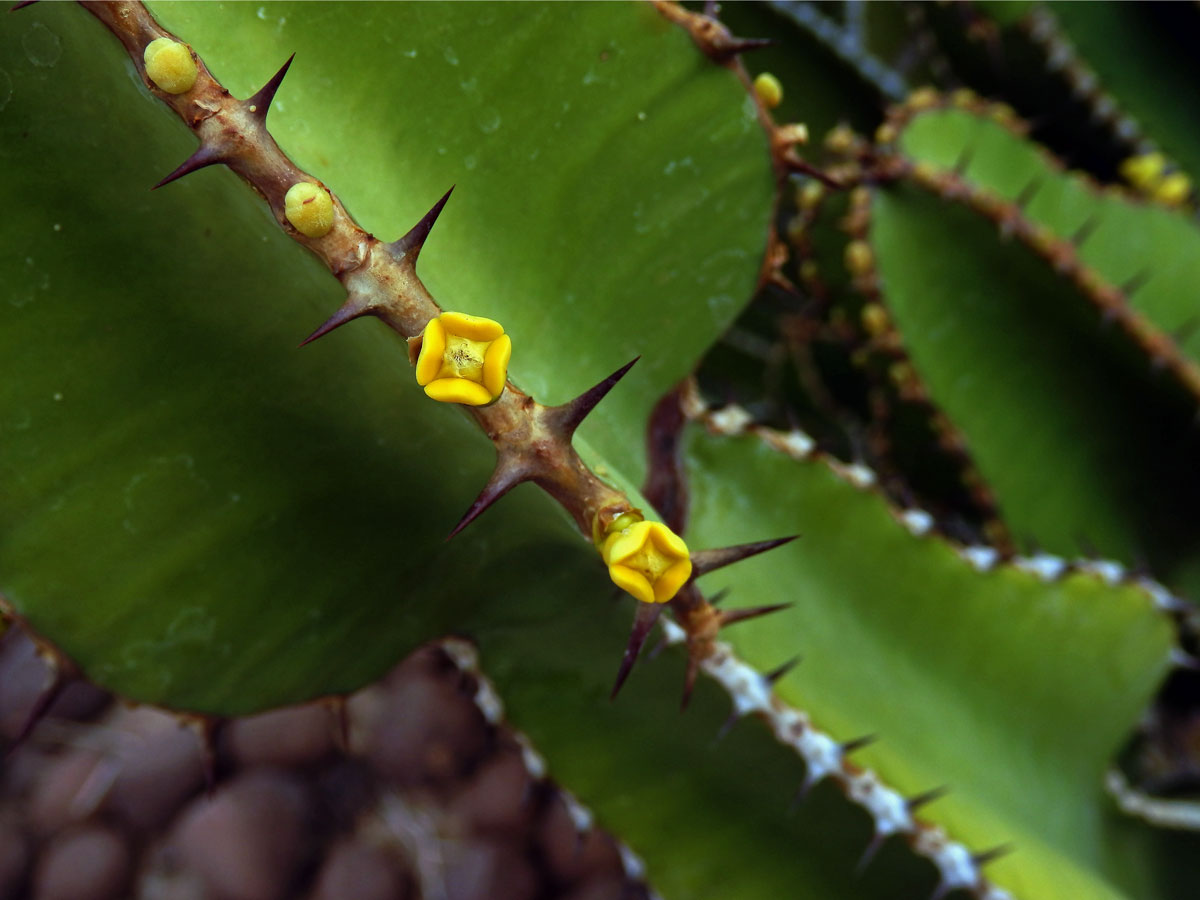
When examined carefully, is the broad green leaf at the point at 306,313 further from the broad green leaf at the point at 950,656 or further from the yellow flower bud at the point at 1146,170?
the yellow flower bud at the point at 1146,170

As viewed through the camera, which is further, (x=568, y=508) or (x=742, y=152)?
(x=742, y=152)

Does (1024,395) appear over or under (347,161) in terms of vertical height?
under

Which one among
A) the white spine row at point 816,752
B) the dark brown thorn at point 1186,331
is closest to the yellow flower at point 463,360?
the white spine row at point 816,752

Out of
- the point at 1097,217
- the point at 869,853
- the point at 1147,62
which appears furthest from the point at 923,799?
the point at 1147,62

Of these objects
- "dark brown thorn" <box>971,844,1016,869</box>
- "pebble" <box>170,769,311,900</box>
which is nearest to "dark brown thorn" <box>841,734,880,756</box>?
"dark brown thorn" <box>971,844,1016,869</box>

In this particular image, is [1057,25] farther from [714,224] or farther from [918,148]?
[714,224]

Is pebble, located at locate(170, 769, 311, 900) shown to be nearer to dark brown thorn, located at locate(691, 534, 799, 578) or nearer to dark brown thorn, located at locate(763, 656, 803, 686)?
dark brown thorn, located at locate(763, 656, 803, 686)

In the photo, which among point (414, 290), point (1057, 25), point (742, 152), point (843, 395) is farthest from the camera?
point (843, 395)

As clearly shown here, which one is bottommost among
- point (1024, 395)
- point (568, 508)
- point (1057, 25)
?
point (1024, 395)

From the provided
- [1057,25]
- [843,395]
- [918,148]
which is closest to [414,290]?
[918,148]
